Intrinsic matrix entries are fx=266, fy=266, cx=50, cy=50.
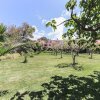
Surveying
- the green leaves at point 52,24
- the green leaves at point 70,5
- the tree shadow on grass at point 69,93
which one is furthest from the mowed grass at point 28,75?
the green leaves at point 70,5

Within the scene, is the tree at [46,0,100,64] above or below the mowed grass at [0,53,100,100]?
above

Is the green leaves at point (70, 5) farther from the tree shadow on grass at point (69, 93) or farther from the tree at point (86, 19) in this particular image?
the tree shadow on grass at point (69, 93)

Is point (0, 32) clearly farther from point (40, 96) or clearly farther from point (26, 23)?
point (26, 23)

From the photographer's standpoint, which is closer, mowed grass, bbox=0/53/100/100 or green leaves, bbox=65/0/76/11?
green leaves, bbox=65/0/76/11

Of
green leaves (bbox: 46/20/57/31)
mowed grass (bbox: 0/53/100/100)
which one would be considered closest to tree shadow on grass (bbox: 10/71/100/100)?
mowed grass (bbox: 0/53/100/100)

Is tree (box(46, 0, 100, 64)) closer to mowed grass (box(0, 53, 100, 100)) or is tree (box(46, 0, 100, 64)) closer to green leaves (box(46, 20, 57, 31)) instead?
green leaves (box(46, 20, 57, 31))

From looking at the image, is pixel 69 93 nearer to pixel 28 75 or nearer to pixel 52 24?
pixel 52 24

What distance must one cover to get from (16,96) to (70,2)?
16.9 feet

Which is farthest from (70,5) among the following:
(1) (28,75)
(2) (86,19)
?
(1) (28,75)

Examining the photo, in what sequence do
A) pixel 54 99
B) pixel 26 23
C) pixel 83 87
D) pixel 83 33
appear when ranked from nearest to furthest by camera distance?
pixel 54 99
pixel 83 87
pixel 83 33
pixel 26 23

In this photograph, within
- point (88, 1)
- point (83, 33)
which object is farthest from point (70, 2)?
point (83, 33)

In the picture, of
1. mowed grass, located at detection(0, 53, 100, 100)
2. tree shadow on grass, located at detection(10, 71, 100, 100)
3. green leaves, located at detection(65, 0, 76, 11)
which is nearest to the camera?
tree shadow on grass, located at detection(10, 71, 100, 100)

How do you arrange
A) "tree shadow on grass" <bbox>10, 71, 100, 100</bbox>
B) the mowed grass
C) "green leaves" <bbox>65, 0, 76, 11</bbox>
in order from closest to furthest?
"tree shadow on grass" <bbox>10, 71, 100, 100</bbox>, "green leaves" <bbox>65, 0, 76, 11</bbox>, the mowed grass

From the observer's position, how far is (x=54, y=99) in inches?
416
